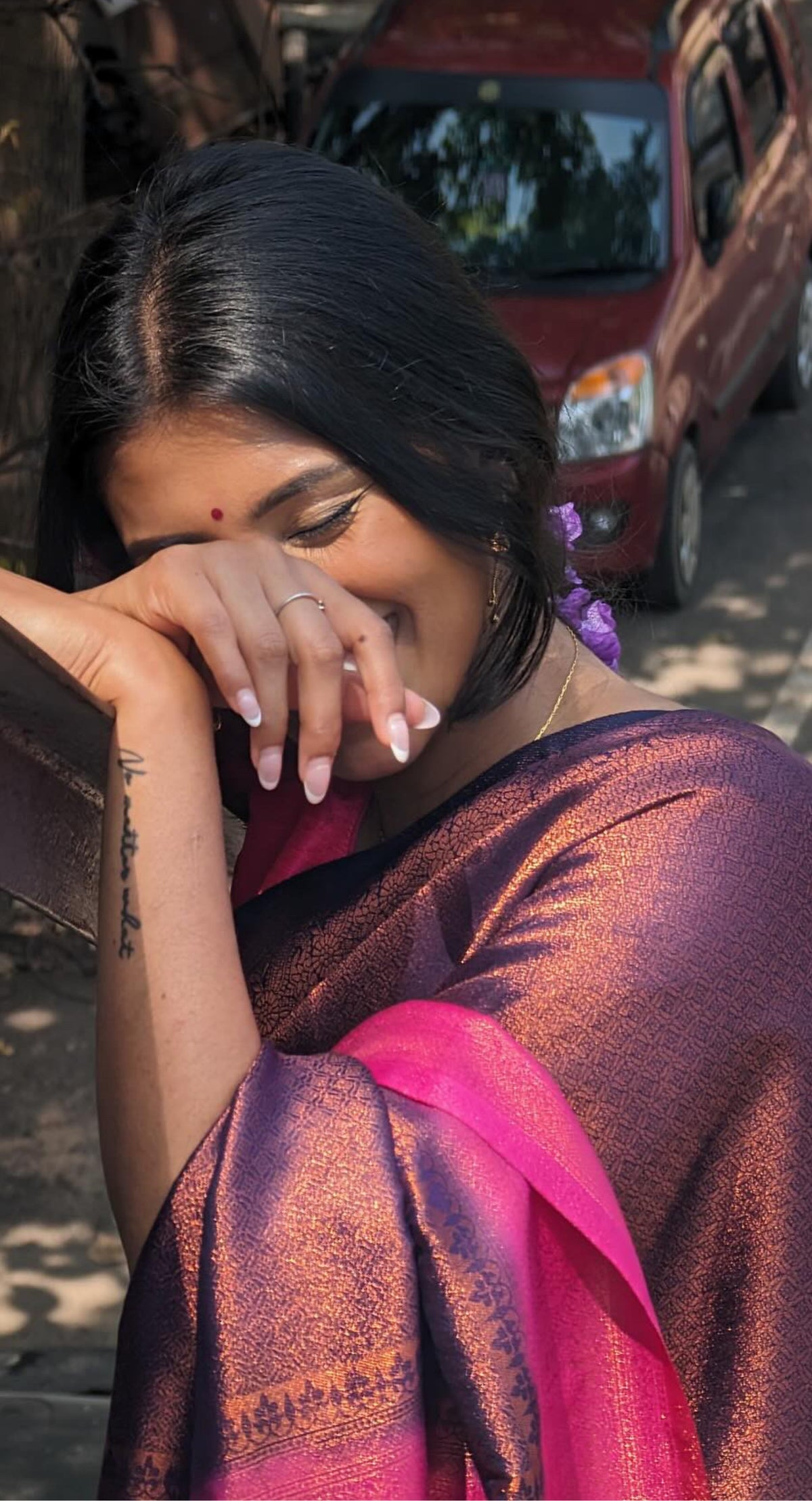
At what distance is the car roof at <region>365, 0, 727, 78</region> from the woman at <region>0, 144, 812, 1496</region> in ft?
17.4

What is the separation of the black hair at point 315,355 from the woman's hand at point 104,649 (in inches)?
9.9

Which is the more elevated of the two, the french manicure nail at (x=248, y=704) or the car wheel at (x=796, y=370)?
the french manicure nail at (x=248, y=704)

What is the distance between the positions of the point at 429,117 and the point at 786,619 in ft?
7.60

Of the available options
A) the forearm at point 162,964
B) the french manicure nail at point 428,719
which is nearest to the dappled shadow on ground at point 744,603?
the french manicure nail at point 428,719

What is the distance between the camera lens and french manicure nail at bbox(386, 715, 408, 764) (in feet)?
4.60

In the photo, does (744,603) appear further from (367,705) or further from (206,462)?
(367,705)

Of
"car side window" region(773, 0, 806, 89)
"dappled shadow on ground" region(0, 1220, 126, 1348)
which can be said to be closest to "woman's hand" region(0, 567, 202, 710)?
"dappled shadow on ground" region(0, 1220, 126, 1348)

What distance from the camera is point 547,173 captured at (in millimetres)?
6480

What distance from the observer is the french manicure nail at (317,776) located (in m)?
1.41

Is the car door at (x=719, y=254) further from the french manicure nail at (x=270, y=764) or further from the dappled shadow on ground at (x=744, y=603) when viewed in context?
the french manicure nail at (x=270, y=764)

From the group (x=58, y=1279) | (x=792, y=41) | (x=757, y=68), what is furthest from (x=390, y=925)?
(x=792, y=41)

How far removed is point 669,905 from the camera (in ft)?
4.53

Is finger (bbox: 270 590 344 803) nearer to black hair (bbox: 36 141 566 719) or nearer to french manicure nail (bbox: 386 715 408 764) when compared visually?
french manicure nail (bbox: 386 715 408 764)

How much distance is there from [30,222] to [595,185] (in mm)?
2454
